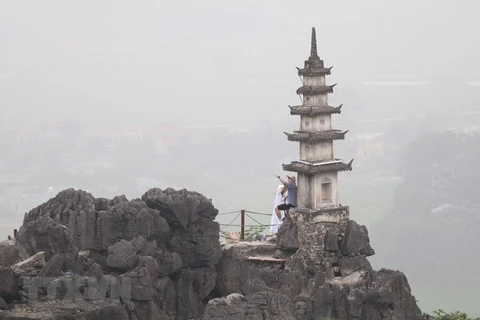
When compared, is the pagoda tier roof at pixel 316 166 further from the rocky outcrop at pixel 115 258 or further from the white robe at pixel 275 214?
the rocky outcrop at pixel 115 258

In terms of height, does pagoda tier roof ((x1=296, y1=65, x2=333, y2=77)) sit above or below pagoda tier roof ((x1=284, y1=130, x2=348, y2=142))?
above

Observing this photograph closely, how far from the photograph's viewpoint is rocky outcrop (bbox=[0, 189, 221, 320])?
26.6m

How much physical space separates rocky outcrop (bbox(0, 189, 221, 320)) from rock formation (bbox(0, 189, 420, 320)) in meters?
0.02

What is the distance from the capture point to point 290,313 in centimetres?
2675

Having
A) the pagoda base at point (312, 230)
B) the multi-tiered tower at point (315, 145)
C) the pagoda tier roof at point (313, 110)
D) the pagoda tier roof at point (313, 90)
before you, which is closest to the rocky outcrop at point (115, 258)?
the pagoda base at point (312, 230)

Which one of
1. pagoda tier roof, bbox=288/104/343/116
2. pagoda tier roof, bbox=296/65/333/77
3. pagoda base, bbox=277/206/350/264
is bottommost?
pagoda base, bbox=277/206/350/264

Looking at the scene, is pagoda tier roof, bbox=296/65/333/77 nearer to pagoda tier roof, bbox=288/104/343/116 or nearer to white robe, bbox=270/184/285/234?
pagoda tier roof, bbox=288/104/343/116

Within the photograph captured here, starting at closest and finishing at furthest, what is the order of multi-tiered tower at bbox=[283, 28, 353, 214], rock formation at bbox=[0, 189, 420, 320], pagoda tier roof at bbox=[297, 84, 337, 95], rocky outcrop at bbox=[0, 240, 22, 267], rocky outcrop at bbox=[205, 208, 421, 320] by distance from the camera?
rock formation at bbox=[0, 189, 420, 320] → rocky outcrop at bbox=[205, 208, 421, 320] → rocky outcrop at bbox=[0, 240, 22, 267] → multi-tiered tower at bbox=[283, 28, 353, 214] → pagoda tier roof at bbox=[297, 84, 337, 95]

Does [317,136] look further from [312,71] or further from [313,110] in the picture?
[312,71]

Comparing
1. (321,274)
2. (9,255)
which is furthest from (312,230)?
(9,255)

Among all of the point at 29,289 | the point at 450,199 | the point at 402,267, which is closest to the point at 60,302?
the point at 29,289

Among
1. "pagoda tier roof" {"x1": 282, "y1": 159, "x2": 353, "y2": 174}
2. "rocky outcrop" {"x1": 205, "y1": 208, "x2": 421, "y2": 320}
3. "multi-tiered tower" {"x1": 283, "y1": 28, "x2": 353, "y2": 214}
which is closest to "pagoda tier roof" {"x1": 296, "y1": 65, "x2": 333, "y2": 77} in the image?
"multi-tiered tower" {"x1": 283, "y1": 28, "x2": 353, "y2": 214}

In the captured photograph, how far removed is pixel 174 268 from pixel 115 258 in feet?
6.18

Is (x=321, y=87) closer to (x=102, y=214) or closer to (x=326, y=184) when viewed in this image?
(x=326, y=184)
